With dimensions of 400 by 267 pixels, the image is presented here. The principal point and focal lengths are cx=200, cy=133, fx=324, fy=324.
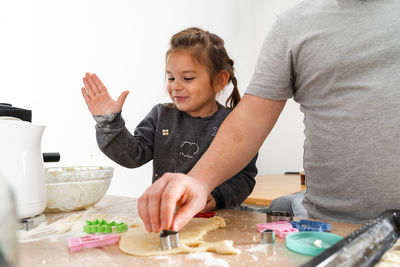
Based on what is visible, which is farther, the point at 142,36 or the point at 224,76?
the point at 142,36

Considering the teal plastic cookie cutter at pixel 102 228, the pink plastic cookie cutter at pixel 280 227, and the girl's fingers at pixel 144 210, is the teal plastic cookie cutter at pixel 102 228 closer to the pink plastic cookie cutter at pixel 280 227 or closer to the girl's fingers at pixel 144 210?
the girl's fingers at pixel 144 210

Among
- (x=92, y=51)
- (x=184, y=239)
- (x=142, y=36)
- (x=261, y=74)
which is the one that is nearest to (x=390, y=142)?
(x=261, y=74)

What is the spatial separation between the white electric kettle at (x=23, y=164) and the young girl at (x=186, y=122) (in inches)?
11.8

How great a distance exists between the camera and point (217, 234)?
0.61 metres

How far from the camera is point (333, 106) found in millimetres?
729

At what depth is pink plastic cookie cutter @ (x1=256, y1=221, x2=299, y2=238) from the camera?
564mm

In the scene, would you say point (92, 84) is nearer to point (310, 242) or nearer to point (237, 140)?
point (237, 140)

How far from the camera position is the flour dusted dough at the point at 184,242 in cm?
50

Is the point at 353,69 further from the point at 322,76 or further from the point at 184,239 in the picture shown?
the point at 184,239

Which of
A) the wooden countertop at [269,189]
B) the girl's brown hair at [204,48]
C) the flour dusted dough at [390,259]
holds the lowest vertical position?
→ the wooden countertop at [269,189]

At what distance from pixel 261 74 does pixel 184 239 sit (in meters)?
0.42

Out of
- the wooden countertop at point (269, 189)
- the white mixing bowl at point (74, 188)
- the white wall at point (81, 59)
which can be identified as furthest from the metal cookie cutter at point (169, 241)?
the wooden countertop at point (269, 189)

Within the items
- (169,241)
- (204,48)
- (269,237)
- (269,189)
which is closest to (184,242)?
(169,241)

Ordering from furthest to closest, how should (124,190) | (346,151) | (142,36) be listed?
(142,36), (124,190), (346,151)
